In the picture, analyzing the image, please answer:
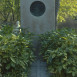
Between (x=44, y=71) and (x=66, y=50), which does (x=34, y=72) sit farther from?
(x=66, y=50)

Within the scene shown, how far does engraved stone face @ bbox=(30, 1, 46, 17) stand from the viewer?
5.79 m

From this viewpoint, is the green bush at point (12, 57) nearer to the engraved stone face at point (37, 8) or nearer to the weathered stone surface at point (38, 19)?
the weathered stone surface at point (38, 19)

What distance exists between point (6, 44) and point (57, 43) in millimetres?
1417

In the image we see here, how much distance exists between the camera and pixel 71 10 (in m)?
12.1

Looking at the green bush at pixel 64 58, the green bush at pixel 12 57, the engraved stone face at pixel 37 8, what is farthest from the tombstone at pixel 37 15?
the green bush at pixel 12 57

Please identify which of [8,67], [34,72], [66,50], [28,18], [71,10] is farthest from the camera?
[71,10]

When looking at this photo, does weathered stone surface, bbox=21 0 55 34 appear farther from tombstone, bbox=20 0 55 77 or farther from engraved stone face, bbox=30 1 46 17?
engraved stone face, bbox=30 1 46 17

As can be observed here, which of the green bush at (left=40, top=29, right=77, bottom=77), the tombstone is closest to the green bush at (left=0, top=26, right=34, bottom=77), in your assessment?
the green bush at (left=40, top=29, right=77, bottom=77)

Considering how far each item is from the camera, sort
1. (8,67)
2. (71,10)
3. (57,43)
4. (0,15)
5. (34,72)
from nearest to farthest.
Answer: (8,67), (57,43), (34,72), (71,10), (0,15)

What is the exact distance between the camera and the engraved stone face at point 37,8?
579cm

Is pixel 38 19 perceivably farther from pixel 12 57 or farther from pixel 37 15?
pixel 12 57

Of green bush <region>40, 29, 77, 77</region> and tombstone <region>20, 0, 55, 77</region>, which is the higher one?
tombstone <region>20, 0, 55, 77</region>

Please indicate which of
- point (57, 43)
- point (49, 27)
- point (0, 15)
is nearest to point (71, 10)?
point (49, 27)

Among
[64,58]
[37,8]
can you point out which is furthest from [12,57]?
[37,8]
